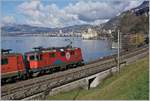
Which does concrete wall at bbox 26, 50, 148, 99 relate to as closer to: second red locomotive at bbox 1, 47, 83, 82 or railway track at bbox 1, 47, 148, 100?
railway track at bbox 1, 47, 148, 100

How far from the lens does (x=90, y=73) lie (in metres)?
45.0

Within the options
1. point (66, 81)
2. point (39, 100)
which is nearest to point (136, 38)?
point (66, 81)

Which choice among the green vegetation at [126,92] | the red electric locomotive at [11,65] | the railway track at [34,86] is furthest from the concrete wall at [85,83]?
the red electric locomotive at [11,65]

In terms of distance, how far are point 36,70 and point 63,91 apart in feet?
26.2

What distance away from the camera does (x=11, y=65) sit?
37594 millimetres

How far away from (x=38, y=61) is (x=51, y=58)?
3217mm

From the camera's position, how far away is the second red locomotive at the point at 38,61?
122ft

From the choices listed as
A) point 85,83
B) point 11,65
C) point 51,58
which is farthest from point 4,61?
point 51,58

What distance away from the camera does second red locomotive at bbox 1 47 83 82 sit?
122 feet

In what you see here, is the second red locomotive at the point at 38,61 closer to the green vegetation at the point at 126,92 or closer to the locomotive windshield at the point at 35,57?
the locomotive windshield at the point at 35,57

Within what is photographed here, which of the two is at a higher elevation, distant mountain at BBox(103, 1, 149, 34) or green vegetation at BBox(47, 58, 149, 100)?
distant mountain at BBox(103, 1, 149, 34)

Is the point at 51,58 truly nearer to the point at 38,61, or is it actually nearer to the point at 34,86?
the point at 38,61

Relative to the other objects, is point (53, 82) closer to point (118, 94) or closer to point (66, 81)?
point (66, 81)

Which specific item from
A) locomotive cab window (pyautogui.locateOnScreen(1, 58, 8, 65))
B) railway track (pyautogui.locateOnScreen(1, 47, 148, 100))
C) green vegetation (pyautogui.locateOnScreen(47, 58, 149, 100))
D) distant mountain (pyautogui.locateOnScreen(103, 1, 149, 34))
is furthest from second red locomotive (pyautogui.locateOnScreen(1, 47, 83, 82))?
distant mountain (pyautogui.locateOnScreen(103, 1, 149, 34))
